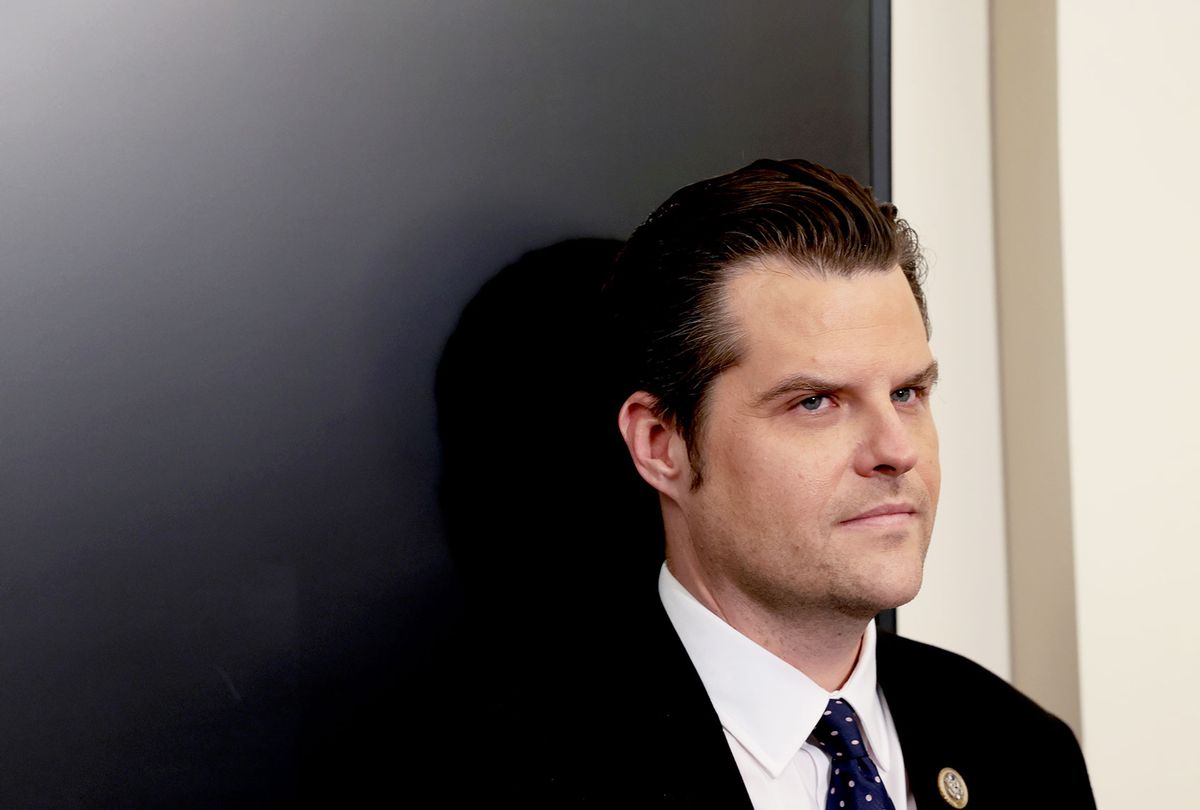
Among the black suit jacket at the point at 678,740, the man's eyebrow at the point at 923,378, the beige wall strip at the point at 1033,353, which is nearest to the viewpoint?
the black suit jacket at the point at 678,740

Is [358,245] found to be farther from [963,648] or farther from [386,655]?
[963,648]

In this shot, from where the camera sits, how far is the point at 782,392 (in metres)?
1.17

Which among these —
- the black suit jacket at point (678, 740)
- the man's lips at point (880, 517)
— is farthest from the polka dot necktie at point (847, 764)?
the man's lips at point (880, 517)

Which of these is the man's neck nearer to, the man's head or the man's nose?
the man's head

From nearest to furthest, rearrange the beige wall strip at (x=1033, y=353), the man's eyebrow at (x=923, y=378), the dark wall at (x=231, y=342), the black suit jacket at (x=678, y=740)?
1. the dark wall at (x=231, y=342)
2. the black suit jacket at (x=678, y=740)
3. the man's eyebrow at (x=923, y=378)
4. the beige wall strip at (x=1033, y=353)

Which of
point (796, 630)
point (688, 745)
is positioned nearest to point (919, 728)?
point (796, 630)

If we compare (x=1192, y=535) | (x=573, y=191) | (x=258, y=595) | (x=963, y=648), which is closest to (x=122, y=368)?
(x=258, y=595)

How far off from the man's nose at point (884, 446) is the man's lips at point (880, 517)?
0.03m

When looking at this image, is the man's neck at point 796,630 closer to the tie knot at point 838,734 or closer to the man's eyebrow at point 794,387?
the tie knot at point 838,734

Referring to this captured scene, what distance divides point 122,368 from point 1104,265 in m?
1.32

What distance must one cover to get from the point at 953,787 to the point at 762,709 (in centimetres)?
26

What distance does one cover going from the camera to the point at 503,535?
4.15 ft

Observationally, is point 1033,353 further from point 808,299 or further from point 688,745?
point 688,745

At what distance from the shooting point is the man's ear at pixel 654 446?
125cm
